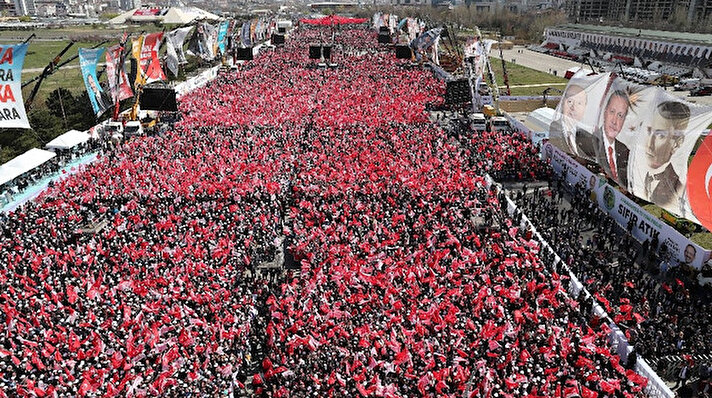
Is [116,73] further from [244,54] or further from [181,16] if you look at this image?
[181,16]

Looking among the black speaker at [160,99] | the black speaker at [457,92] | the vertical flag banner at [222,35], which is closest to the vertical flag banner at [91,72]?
the black speaker at [160,99]

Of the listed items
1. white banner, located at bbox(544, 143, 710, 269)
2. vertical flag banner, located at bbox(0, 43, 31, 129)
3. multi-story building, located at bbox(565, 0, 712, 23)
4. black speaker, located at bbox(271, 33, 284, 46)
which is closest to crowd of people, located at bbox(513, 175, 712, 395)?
white banner, located at bbox(544, 143, 710, 269)

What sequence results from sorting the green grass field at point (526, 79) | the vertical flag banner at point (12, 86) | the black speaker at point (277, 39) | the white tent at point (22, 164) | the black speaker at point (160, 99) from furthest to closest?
the black speaker at point (277, 39)
the green grass field at point (526, 79)
the black speaker at point (160, 99)
the white tent at point (22, 164)
the vertical flag banner at point (12, 86)

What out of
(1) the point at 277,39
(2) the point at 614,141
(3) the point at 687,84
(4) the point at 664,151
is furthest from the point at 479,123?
(1) the point at 277,39

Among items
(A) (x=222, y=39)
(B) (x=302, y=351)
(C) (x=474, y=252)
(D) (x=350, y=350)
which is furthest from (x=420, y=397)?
(A) (x=222, y=39)

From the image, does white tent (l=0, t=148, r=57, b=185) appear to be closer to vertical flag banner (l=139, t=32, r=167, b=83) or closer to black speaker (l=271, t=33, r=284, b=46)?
vertical flag banner (l=139, t=32, r=167, b=83)

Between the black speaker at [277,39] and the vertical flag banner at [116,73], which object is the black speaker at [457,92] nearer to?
the vertical flag banner at [116,73]

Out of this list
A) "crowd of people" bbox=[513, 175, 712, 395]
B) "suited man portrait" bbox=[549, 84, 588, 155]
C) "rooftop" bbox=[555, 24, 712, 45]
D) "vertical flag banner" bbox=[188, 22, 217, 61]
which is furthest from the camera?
"rooftop" bbox=[555, 24, 712, 45]
